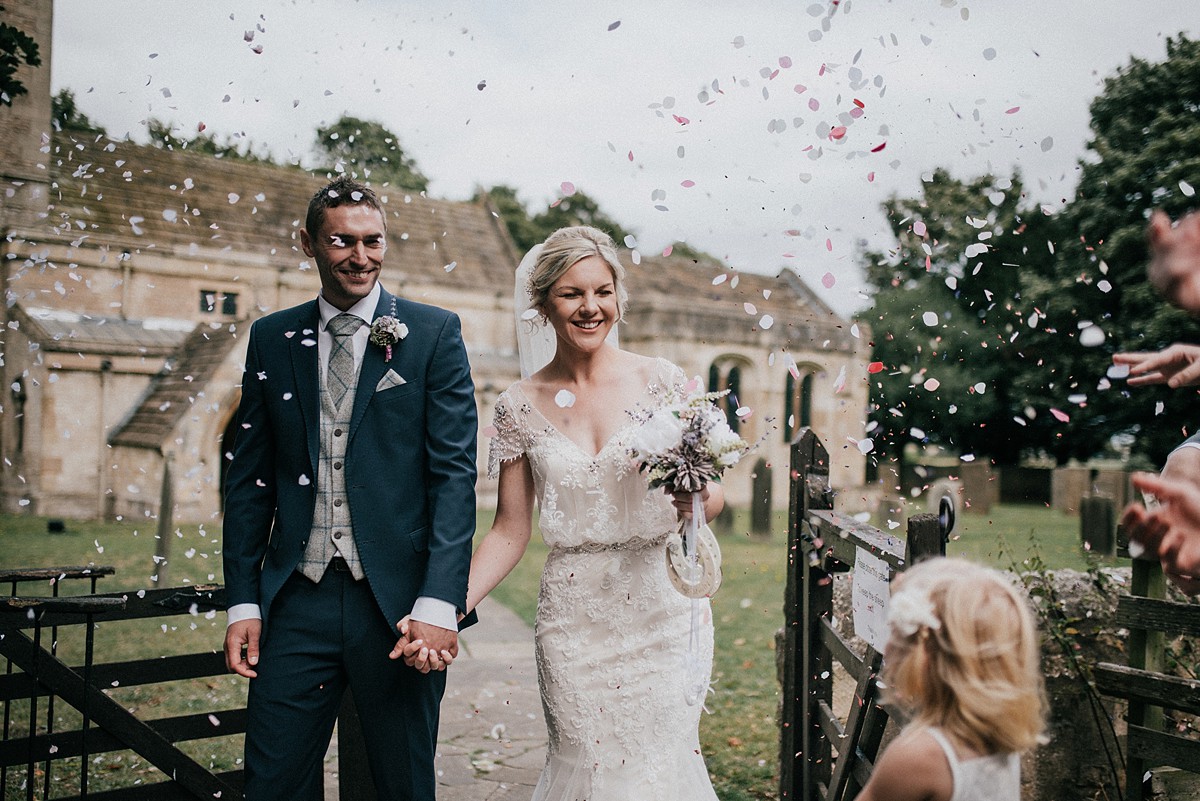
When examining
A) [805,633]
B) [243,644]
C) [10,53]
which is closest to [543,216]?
[10,53]

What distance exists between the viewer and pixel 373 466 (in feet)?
10.4

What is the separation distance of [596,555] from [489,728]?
11.5 ft

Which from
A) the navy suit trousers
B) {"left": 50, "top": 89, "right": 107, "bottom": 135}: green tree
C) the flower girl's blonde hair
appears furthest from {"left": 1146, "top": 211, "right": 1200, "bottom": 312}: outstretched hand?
{"left": 50, "top": 89, "right": 107, "bottom": 135}: green tree

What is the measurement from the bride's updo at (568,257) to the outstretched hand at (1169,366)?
1882 mm

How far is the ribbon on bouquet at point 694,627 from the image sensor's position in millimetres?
3430

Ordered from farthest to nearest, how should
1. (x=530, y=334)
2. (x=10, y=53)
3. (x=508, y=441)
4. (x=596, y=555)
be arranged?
1. (x=10, y=53)
2. (x=530, y=334)
3. (x=508, y=441)
4. (x=596, y=555)

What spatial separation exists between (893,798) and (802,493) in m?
2.36

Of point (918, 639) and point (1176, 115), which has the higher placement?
point (1176, 115)

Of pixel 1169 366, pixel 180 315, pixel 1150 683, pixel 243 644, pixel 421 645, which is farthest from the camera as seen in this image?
pixel 180 315

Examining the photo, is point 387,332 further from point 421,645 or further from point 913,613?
point 913,613

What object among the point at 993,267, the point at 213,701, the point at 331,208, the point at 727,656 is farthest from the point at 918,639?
the point at 993,267

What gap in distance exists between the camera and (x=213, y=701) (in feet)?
24.6

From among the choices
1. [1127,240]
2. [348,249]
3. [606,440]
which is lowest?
[606,440]

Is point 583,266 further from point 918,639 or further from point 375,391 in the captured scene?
point 918,639
